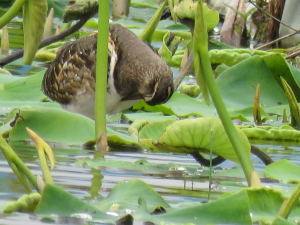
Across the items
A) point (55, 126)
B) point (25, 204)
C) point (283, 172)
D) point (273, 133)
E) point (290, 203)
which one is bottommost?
point (273, 133)

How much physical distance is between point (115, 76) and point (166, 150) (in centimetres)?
142

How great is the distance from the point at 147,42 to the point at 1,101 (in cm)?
110

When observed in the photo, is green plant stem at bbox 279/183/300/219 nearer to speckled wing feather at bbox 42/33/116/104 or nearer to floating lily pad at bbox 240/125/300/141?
floating lily pad at bbox 240/125/300/141

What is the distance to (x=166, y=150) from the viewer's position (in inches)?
105

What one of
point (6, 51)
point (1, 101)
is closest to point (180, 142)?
point (1, 101)

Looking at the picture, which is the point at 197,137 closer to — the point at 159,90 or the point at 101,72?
the point at 101,72

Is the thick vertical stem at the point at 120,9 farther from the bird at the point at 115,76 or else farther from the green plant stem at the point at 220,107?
the green plant stem at the point at 220,107

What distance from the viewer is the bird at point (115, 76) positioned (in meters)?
3.86

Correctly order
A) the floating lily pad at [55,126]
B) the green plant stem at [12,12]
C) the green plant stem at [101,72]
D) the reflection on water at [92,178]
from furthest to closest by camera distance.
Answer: the floating lily pad at [55,126] < the green plant stem at [101,72] < the green plant stem at [12,12] < the reflection on water at [92,178]

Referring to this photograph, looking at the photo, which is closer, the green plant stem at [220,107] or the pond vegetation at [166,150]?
the pond vegetation at [166,150]

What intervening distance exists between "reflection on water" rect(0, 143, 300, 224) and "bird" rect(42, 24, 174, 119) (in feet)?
3.07

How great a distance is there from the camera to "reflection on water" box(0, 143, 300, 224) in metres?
2.09

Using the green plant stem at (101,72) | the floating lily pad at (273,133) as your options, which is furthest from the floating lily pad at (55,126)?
the floating lily pad at (273,133)

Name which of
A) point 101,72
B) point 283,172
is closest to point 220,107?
point 283,172
